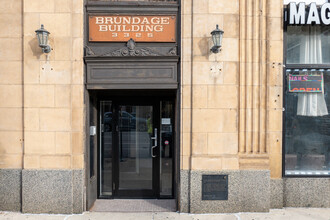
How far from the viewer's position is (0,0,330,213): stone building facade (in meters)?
5.21

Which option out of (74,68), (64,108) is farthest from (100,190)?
(74,68)

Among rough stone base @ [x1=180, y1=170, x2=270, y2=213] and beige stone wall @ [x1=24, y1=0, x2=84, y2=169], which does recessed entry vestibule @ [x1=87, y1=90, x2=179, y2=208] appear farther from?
rough stone base @ [x1=180, y1=170, x2=270, y2=213]

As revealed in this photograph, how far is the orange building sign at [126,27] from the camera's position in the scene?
17.7 ft

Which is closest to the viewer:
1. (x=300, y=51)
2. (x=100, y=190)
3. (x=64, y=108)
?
(x=64, y=108)

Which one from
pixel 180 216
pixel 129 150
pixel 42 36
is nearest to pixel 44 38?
pixel 42 36

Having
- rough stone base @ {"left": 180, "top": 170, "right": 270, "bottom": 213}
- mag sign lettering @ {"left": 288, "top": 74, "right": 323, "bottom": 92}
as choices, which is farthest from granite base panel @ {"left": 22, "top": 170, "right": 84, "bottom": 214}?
mag sign lettering @ {"left": 288, "top": 74, "right": 323, "bottom": 92}

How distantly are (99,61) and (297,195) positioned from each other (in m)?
5.67

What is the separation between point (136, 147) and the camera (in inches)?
246

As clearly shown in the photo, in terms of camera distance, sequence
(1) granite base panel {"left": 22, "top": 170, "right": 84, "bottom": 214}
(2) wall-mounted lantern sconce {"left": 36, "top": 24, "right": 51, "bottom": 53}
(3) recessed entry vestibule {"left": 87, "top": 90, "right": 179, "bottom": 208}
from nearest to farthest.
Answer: (2) wall-mounted lantern sconce {"left": 36, "top": 24, "right": 51, "bottom": 53}
(1) granite base panel {"left": 22, "top": 170, "right": 84, "bottom": 214}
(3) recessed entry vestibule {"left": 87, "top": 90, "right": 179, "bottom": 208}

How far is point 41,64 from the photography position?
5238 mm

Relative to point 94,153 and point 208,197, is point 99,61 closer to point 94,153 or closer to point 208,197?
point 94,153

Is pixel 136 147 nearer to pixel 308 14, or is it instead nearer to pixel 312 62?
pixel 312 62

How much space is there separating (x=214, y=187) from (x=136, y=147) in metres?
2.29

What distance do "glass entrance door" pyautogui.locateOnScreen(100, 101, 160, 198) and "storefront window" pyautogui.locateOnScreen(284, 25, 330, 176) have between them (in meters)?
3.38
